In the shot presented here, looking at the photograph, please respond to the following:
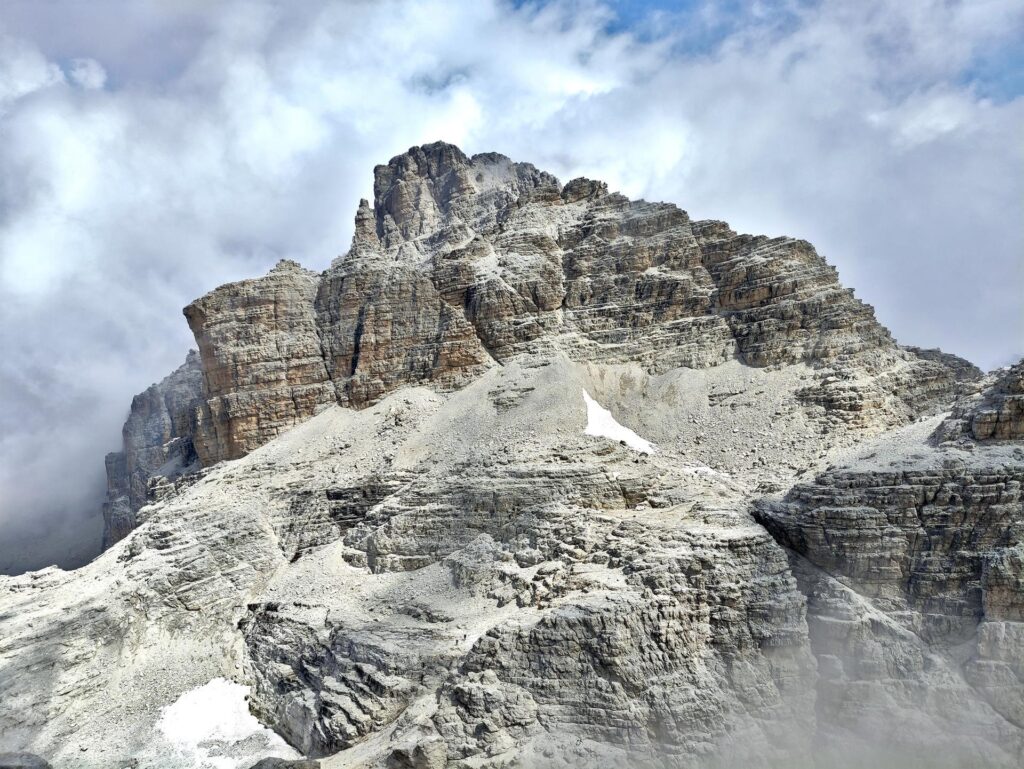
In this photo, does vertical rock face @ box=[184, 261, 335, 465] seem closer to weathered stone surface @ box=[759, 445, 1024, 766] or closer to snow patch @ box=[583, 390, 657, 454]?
snow patch @ box=[583, 390, 657, 454]

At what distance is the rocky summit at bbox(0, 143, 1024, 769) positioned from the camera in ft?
67.9

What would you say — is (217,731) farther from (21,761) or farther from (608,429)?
(608,429)

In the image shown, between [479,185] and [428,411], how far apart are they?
128ft

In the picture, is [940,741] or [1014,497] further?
[1014,497]

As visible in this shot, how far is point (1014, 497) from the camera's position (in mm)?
21516

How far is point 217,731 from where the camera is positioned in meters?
26.8

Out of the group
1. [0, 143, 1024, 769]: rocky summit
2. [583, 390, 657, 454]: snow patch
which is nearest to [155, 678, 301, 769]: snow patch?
[0, 143, 1024, 769]: rocky summit

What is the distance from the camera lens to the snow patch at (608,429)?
116 feet

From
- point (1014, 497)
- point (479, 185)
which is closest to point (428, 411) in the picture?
point (1014, 497)

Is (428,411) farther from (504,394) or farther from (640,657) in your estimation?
(640,657)

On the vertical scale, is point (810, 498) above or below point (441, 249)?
below

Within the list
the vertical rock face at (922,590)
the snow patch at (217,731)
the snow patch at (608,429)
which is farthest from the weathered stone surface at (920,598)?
the snow patch at (217,731)

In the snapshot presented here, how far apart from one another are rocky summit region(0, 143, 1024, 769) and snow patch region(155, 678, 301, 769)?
126 millimetres

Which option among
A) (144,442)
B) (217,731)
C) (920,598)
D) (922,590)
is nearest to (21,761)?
(217,731)
